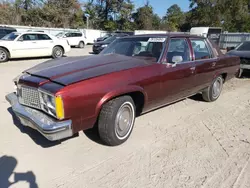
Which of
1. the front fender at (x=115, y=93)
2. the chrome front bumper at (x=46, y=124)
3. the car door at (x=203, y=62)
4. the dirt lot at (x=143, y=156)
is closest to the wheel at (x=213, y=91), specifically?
the car door at (x=203, y=62)

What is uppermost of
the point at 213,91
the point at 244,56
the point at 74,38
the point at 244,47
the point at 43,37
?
the point at 43,37

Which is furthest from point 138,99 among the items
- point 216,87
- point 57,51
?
point 57,51

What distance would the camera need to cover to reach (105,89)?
3.01 meters

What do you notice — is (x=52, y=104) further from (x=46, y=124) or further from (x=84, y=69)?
(x=84, y=69)

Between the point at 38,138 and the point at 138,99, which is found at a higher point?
the point at 138,99

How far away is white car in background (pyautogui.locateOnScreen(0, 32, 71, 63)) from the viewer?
11.4 m

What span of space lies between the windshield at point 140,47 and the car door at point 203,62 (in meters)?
1.02

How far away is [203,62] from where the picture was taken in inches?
191

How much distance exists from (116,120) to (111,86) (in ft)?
1.67

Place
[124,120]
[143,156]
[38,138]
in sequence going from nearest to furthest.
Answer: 1. [143,156]
2. [124,120]
3. [38,138]

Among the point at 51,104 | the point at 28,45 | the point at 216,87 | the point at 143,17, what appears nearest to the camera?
the point at 51,104

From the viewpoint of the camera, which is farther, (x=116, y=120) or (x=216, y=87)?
(x=216, y=87)

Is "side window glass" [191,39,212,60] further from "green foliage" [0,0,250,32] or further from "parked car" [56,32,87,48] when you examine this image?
"green foliage" [0,0,250,32]

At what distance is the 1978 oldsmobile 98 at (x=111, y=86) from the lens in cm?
277
